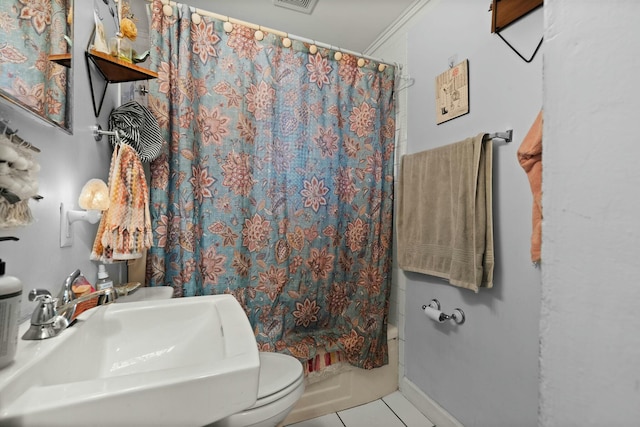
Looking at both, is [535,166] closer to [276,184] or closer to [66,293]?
[276,184]

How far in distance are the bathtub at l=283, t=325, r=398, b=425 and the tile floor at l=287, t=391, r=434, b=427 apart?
0.03 meters

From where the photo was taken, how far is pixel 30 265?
2.23 ft

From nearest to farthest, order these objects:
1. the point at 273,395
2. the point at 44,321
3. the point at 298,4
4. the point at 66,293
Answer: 1. the point at 44,321
2. the point at 66,293
3. the point at 273,395
4. the point at 298,4

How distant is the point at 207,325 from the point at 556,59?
0.97 m

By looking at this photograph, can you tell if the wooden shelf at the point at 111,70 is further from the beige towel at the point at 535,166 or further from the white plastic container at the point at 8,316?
the beige towel at the point at 535,166

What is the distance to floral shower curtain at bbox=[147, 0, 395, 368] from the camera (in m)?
1.32

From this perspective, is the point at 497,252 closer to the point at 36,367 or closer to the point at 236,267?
the point at 236,267

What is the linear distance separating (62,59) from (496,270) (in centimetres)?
171

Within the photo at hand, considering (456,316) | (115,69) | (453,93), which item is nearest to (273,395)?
(456,316)

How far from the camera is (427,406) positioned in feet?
5.07

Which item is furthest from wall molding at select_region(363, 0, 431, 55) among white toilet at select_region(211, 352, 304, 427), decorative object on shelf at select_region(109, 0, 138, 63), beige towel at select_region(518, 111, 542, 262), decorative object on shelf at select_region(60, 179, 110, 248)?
white toilet at select_region(211, 352, 304, 427)

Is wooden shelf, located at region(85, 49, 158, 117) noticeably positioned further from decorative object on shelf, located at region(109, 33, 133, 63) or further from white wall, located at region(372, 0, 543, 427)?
white wall, located at region(372, 0, 543, 427)

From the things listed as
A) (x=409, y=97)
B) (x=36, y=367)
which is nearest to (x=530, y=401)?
(x=36, y=367)

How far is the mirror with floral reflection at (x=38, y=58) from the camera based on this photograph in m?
0.58
